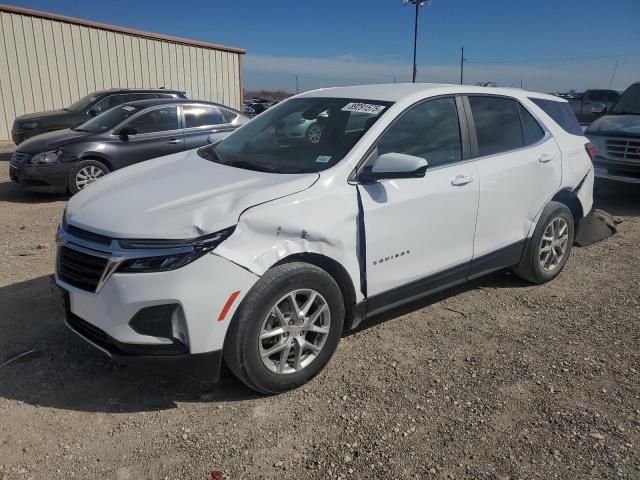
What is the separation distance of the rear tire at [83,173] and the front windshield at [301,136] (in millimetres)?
4827

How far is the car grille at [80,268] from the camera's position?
2771 millimetres

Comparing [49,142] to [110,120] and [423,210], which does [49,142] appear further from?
[423,210]

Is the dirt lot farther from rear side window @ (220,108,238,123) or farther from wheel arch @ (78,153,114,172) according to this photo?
rear side window @ (220,108,238,123)

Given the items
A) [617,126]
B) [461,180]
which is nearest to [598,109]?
[617,126]

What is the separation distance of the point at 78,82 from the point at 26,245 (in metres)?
13.2

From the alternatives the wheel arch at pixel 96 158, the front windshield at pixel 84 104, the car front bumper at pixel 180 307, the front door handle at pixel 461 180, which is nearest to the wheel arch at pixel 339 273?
the car front bumper at pixel 180 307

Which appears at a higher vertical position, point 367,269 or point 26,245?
point 367,269

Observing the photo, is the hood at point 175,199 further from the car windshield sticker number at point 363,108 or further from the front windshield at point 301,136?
the car windshield sticker number at point 363,108

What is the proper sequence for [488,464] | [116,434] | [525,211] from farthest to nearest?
1. [525,211]
2. [116,434]
3. [488,464]

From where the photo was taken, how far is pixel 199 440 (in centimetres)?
274

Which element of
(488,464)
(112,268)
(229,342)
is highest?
(112,268)

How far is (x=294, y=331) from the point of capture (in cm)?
306

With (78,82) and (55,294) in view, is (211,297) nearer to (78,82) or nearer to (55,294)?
(55,294)

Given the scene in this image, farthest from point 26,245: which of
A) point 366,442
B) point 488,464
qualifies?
point 488,464
